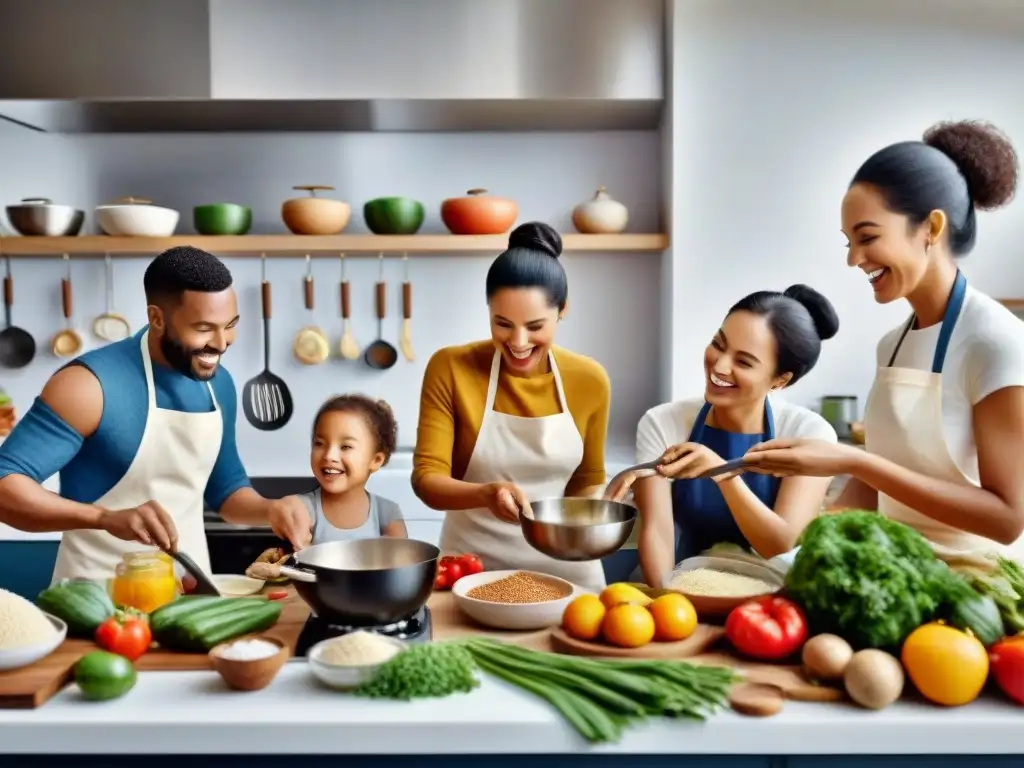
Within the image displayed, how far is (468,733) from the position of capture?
1234 mm

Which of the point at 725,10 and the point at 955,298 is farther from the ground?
the point at 725,10

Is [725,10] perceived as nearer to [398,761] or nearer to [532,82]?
[532,82]

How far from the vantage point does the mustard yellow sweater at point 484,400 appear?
223 centimetres

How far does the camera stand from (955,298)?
1.66 metres

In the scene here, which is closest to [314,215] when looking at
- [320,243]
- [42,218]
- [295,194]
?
[320,243]

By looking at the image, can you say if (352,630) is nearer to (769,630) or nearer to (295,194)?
(769,630)

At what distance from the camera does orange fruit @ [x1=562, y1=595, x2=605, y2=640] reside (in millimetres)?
1446

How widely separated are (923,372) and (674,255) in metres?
1.79

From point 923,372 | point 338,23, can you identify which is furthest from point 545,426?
point 338,23

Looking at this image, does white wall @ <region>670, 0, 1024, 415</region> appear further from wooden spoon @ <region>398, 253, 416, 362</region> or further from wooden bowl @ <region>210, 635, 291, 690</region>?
wooden bowl @ <region>210, 635, 291, 690</region>

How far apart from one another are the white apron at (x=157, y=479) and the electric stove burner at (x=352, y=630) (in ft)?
2.02

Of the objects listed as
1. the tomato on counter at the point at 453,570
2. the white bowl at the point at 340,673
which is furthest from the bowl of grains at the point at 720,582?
the white bowl at the point at 340,673

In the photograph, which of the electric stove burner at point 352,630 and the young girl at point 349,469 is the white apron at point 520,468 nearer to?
the young girl at point 349,469

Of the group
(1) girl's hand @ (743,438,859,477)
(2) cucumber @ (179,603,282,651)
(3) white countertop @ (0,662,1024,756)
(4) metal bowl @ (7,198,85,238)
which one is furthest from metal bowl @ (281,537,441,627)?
(4) metal bowl @ (7,198,85,238)
